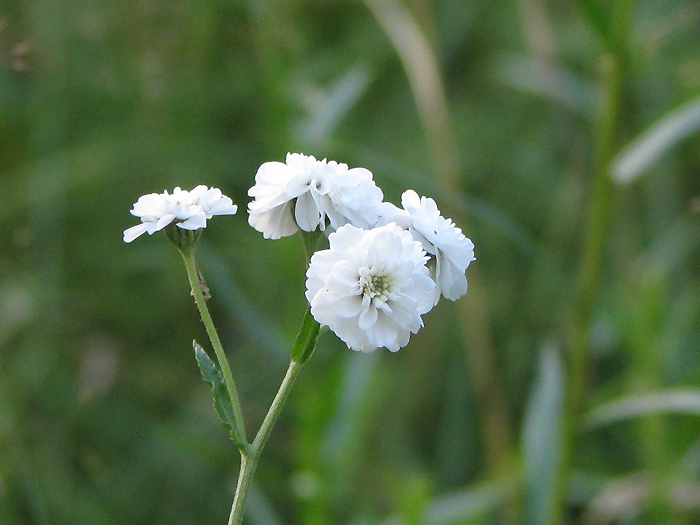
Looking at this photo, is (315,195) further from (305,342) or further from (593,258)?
(593,258)

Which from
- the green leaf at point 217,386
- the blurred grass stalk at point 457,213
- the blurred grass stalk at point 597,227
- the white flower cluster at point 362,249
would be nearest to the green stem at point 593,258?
the blurred grass stalk at point 597,227

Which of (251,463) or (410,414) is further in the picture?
(410,414)

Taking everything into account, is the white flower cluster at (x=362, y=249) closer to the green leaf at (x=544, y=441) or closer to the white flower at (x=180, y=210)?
the white flower at (x=180, y=210)

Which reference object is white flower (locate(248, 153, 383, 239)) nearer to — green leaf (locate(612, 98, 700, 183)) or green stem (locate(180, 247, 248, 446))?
green stem (locate(180, 247, 248, 446))

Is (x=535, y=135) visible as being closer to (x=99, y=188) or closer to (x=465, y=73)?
(x=465, y=73)

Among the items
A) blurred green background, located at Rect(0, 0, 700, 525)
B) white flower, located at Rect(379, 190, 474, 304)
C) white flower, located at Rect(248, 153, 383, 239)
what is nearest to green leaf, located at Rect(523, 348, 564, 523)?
blurred green background, located at Rect(0, 0, 700, 525)

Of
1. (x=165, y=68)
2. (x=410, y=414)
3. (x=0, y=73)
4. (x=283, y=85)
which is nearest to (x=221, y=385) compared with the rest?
(x=283, y=85)

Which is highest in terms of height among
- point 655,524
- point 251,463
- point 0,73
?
point 0,73
